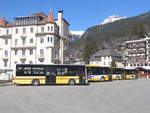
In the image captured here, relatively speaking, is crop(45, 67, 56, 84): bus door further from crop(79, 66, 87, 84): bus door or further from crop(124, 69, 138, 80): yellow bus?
crop(124, 69, 138, 80): yellow bus

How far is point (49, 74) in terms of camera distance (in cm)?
3234

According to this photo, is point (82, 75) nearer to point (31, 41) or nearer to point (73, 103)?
point (73, 103)

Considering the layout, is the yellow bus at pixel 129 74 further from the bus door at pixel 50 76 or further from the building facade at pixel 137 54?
the building facade at pixel 137 54

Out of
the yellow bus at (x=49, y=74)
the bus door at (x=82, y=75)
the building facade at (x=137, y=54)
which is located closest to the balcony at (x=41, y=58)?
the yellow bus at (x=49, y=74)

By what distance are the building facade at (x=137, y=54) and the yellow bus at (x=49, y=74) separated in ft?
236

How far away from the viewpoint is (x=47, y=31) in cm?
6144

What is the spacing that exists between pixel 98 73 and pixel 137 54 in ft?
236

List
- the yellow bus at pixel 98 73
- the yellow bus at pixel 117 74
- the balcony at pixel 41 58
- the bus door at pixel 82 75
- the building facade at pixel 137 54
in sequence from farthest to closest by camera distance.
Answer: the building facade at pixel 137 54 → the balcony at pixel 41 58 → the yellow bus at pixel 117 74 → the yellow bus at pixel 98 73 → the bus door at pixel 82 75

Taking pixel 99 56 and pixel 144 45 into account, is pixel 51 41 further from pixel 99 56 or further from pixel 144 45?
pixel 144 45

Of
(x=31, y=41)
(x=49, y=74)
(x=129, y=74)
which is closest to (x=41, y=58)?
(x=31, y=41)

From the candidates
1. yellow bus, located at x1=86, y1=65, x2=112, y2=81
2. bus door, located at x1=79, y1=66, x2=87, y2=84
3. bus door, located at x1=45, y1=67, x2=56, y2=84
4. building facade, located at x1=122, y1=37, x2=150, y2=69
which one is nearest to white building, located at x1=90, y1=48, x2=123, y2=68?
building facade, located at x1=122, y1=37, x2=150, y2=69

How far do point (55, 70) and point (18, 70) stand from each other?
4955mm

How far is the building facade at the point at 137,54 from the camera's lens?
103562mm

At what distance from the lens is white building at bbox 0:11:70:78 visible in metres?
61.2
